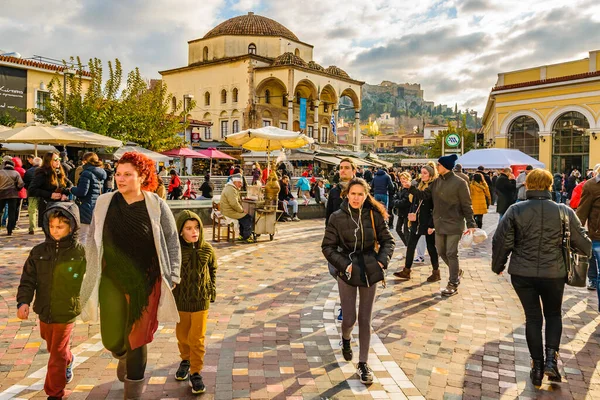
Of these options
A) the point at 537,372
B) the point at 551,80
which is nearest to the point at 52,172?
the point at 537,372

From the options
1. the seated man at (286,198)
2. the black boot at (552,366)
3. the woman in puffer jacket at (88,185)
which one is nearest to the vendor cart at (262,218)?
the seated man at (286,198)

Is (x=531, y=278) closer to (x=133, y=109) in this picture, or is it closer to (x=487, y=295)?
(x=487, y=295)

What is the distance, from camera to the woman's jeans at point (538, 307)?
4.18 meters

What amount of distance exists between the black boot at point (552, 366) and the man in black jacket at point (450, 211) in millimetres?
2676

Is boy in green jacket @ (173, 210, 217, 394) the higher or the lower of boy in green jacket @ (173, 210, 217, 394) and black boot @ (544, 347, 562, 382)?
the higher

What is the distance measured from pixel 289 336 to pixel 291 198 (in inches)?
449

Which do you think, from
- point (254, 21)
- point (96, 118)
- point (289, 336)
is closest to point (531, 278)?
point (289, 336)

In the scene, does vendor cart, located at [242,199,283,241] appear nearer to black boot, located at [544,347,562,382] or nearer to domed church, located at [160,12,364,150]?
black boot, located at [544,347,562,382]

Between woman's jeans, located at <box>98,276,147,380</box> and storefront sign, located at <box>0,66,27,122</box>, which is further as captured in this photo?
storefront sign, located at <box>0,66,27,122</box>

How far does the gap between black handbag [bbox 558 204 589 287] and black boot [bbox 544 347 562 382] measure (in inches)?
24.2

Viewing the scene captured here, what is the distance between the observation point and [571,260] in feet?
13.7

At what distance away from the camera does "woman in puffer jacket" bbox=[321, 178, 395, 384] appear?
4172 mm

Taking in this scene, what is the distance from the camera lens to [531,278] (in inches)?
164

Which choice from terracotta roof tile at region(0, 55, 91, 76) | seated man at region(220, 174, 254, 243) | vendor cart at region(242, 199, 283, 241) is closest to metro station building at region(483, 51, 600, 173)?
vendor cart at region(242, 199, 283, 241)
